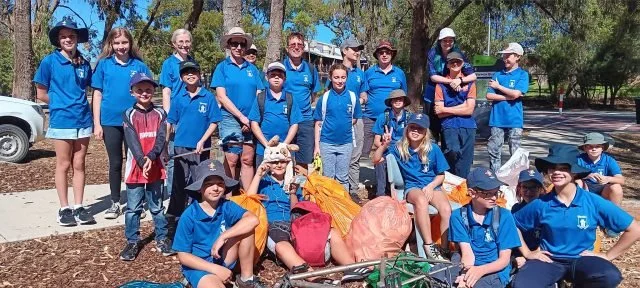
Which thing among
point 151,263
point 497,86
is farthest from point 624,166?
point 151,263

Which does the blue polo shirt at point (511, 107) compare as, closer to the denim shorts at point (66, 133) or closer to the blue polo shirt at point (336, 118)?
the blue polo shirt at point (336, 118)

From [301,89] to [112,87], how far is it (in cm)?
190

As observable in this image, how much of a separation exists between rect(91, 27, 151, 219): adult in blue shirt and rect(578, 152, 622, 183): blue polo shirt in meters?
4.23

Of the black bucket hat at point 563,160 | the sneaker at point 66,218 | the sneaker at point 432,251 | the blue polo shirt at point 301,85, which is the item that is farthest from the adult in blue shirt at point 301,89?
the black bucket hat at point 563,160

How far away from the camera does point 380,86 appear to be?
6.68 meters

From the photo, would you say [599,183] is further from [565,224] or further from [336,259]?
[336,259]

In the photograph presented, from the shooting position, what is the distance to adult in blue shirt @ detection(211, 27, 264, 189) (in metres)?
5.68

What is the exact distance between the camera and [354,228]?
197 inches

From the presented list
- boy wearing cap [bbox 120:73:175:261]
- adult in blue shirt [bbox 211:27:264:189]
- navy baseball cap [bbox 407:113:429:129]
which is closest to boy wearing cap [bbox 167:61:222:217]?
boy wearing cap [bbox 120:73:175:261]

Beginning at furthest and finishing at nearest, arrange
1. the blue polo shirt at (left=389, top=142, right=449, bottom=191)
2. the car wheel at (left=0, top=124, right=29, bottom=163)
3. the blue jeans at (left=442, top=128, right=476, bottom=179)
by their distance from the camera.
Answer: the car wheel at (left=0, top=124, right=29, bottom=163)
the blue jeans at (left=442, top=128, right=476, bottom=179)
the blue polo shirt at (left=389, top=142, right=449, bottom=191)

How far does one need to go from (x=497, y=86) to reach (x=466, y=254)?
306 centimetres

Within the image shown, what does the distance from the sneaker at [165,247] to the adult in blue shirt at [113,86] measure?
100 centimetres

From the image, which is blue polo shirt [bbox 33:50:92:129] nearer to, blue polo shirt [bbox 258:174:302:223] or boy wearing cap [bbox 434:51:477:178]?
blue polo shirt [bbox 258:174:302:223]

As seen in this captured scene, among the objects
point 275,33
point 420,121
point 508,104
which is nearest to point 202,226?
point 420,121
